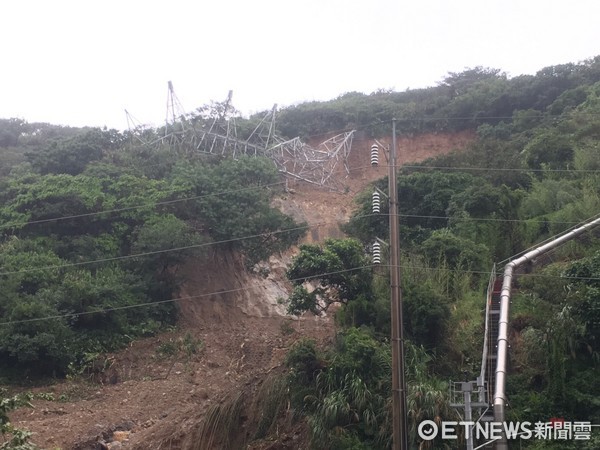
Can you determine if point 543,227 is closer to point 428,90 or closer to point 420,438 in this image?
point 420,438

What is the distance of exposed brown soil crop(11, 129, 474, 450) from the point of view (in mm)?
25005

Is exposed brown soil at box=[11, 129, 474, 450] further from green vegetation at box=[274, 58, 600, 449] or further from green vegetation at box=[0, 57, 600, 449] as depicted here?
green vegetation at box=[274, 58, 600, 449]

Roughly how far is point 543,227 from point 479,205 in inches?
95.0

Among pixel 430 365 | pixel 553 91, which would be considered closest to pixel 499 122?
pixel 553 91

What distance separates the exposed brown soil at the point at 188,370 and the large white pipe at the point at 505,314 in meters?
5.49

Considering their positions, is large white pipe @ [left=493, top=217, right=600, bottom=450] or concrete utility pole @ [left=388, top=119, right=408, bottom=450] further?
large white pipe @ [left=493, top=217, right=600, bottom=450]

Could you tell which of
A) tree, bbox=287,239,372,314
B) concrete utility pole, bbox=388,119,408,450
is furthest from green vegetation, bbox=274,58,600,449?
concrete utility pole, bbox=388,119,408,450

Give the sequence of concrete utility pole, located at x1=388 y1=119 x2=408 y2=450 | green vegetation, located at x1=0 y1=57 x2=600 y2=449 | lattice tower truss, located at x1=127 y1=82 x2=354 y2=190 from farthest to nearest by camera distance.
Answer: lattice tower truss, located at x1=127 y1=82 x2=354 y2=190 → green vegetation, located at x1=0 y1=57 x2=600 y2=449 → concrete utility pole, located at x1=388 y1=119 x2=408 y2=450

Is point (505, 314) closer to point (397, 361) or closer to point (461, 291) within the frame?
point (461, 291)

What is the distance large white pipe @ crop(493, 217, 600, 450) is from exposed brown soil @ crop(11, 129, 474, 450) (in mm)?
5492

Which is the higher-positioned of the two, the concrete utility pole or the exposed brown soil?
the concrete utility pole

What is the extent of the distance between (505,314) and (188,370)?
41.0ft

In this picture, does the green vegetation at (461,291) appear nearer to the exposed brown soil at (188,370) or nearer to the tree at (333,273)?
the tree at (333,273)

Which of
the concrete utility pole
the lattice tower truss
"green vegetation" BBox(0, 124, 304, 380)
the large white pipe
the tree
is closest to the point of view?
the concrete utility pole
